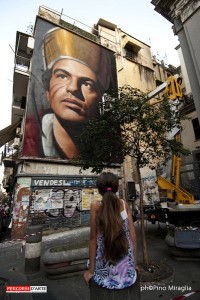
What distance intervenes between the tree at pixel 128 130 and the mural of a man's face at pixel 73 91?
9.42m

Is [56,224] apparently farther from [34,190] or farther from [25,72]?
[25,72]

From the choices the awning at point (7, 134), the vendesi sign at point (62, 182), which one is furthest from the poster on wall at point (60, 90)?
the awning at point (7, 134)

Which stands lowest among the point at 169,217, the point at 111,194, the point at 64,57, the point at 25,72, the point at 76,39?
the point at 169,217

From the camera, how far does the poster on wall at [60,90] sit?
14.3m

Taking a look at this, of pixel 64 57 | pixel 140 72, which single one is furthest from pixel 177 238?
pixel 140 72

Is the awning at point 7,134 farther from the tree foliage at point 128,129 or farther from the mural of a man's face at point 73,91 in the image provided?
the tree foliage at point 128,129

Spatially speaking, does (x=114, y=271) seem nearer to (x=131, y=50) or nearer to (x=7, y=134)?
(x=7, y=134)

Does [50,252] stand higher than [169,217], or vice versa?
[169,217]

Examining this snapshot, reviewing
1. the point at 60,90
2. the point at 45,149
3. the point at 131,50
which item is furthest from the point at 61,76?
the point at 131,50

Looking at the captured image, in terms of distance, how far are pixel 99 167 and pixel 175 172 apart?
13.1 ft

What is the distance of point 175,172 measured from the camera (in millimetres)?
8961

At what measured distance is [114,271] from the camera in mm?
2008

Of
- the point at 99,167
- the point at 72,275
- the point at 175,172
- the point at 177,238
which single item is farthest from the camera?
the point at 175,172

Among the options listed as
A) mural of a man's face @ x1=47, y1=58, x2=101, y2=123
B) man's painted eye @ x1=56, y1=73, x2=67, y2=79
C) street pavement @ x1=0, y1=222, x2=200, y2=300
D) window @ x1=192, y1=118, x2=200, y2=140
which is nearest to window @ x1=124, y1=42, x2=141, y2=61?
mural of a man's face @ x1=47, y1=58, x2=101, y2=123
